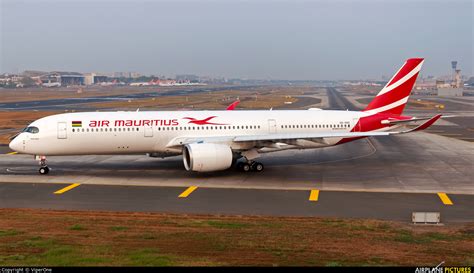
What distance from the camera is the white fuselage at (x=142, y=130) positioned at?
29406mm

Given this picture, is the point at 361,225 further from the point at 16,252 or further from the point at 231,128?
the point at 231,128

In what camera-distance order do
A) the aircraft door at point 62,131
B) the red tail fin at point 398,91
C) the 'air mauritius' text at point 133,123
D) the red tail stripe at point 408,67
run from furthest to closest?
the red tail fin at point 398,91 < the red tail stripe at point 408,67 < the 'air mauritius' text at point 133,123 < the aircraft door at point 62,131

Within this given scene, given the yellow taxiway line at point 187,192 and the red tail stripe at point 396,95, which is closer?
the yellow taxiway line at point 187,192

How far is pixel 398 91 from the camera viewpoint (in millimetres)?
33469

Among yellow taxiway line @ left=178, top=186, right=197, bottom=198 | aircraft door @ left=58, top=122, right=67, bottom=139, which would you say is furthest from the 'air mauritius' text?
yellow taxiway line @ left=178, top=186, right=197, bottom=198

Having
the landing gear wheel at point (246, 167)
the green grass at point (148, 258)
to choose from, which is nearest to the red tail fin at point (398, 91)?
the landing gear wheel at point (246, 167)

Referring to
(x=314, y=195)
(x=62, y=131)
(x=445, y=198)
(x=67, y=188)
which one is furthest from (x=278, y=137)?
(x=62, y=131)

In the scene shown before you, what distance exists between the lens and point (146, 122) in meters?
30.1

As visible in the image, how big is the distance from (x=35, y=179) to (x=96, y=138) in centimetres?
410

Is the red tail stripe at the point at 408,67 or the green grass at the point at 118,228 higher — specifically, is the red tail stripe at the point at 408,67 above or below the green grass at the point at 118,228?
above

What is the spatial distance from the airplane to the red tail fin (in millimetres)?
996

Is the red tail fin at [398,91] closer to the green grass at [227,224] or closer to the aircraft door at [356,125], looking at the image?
the aircraft door at [356,125]

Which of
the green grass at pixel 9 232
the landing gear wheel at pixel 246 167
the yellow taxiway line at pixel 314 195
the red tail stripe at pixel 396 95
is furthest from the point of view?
the red tail stripe at pixel 396 95

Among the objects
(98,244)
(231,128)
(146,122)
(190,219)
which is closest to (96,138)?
(146,122)
